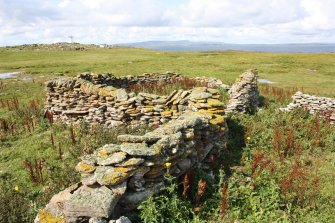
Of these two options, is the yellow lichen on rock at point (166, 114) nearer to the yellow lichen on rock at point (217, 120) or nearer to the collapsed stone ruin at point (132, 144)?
the collapsed stone ruin at point (132, 144)

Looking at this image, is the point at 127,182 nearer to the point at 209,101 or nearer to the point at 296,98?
the point at 209,101

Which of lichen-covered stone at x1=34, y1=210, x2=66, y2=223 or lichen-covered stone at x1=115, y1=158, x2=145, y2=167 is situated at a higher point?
lichen-covered stone at x1=115, y1=158, x2=145, y2=167

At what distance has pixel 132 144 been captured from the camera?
7.38m

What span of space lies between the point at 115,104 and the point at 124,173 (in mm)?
7676

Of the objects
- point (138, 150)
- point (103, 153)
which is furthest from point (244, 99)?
point (103, 153)

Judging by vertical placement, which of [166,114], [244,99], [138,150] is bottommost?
[166,114]

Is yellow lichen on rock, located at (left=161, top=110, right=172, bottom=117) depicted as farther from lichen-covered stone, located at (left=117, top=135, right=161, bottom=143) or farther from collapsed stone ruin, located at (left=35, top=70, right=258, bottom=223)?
lichen-covered stone, located at (left=117, top=135, right=161, bottom=143)

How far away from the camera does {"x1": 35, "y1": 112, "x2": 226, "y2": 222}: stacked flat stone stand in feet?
20.1

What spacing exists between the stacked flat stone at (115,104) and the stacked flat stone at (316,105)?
5.62 meters

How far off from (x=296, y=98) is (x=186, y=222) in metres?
12.1

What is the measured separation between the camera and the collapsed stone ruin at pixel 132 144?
6.33 metres

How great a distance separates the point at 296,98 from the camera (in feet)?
54.3

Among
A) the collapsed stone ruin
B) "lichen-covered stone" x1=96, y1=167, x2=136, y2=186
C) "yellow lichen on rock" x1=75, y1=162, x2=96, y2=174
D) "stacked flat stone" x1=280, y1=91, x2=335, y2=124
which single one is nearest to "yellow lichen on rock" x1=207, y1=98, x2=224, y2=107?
the collapsed stone ruin

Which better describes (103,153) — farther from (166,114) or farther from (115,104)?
(115,104)
